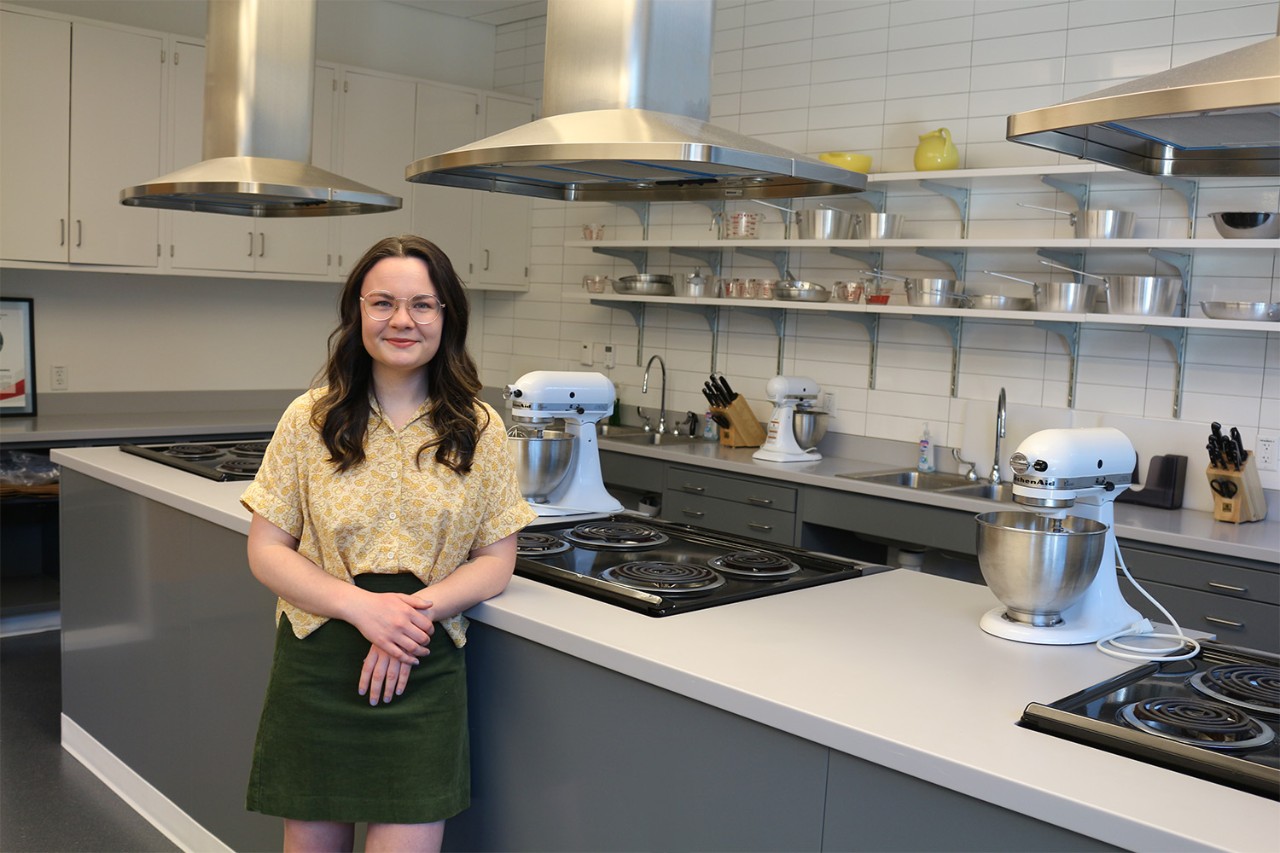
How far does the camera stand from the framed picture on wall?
4.91 metres

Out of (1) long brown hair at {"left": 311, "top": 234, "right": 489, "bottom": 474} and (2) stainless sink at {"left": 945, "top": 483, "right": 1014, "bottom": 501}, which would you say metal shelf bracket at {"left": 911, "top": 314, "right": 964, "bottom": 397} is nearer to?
(2) stainless sink at {"left": 945, "top": 483, "right": 1014, "bottom": 501}

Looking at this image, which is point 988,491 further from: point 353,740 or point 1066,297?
point 353,740

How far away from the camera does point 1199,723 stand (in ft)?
4.90

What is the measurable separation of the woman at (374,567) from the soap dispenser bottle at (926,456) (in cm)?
281

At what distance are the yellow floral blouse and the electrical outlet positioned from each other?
2782 mm

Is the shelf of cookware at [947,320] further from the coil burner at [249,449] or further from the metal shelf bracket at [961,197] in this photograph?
the coil burner at [249,449]

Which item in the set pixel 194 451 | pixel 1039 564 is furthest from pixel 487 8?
pixel 1039 564

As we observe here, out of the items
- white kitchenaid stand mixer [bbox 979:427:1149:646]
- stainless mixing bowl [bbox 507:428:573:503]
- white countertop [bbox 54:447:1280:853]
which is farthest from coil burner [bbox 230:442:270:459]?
white kitchenaid stand mixer [bbox 979:427:1149:646]

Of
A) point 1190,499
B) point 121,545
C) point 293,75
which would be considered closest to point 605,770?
point 121,545

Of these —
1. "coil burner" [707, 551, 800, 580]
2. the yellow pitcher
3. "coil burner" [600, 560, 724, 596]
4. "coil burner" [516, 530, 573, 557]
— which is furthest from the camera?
the yellow pitcher

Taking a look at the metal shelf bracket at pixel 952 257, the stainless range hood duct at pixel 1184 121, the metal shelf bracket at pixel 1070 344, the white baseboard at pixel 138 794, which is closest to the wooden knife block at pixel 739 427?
the metal shelf bracket at pixel 952 257

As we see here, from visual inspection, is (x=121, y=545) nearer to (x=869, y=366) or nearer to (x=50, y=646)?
(x=50, y=646)

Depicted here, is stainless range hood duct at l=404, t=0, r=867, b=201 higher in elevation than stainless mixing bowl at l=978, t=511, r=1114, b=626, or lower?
higher

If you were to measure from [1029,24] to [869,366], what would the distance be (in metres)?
1.42
